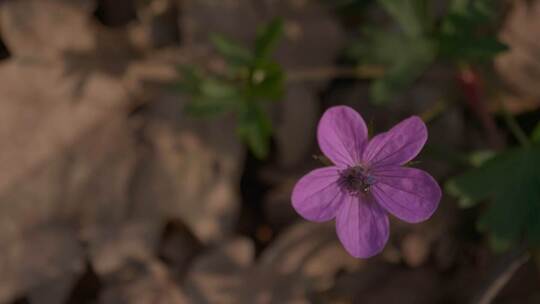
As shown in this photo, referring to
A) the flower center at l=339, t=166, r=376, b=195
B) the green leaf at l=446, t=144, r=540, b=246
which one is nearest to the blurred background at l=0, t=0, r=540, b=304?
the green leaf at l=446, t=144, r=540, b=246

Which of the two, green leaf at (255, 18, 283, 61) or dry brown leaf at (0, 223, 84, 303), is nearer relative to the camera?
green leaf at (255, 18, 283, 61)

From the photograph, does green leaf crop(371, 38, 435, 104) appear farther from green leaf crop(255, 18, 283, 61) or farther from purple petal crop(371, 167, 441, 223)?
purple petal crop(371, 167, 441, 223)

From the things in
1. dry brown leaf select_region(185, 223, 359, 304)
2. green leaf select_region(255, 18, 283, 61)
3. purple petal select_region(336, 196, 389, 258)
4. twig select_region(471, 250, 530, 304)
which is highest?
green leaf select_region(255, 18, 283, 61)

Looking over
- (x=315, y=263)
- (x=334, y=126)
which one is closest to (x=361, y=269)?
(x=315, y=263)

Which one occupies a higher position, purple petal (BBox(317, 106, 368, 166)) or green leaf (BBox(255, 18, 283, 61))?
green leaf (BBox(255, 18, 283, 61))

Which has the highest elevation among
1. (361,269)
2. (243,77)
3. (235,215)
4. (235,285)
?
(243,77)

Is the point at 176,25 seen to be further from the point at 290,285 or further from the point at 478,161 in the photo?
the point at 478,161
